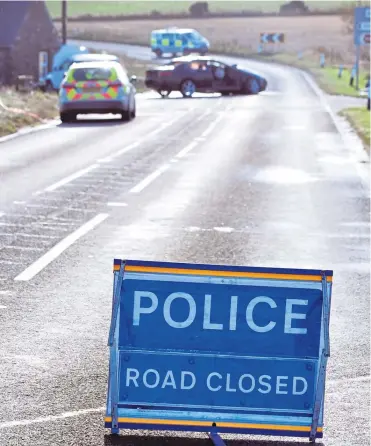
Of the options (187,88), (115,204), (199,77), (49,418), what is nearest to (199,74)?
(199,77)

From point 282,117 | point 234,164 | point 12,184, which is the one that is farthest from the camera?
point 282,117

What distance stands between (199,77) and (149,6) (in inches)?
4842

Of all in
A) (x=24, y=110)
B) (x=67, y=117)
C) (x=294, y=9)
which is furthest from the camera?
(x=294, y=9)

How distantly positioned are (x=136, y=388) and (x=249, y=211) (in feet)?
33.2

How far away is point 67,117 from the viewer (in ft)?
113

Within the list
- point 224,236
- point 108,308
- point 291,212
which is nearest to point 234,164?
point 291,212

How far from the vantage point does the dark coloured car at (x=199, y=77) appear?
51.7m

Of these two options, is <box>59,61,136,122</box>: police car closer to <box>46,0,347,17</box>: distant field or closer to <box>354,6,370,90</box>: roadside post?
<box>354,6,370,90</box>: roadside post

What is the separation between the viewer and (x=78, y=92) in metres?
33.4

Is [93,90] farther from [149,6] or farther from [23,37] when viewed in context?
[149,6]

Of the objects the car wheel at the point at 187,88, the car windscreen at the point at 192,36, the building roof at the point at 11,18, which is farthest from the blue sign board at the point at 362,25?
the car windscreen at the point at 192,36

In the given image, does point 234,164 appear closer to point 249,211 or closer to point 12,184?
point 12,184

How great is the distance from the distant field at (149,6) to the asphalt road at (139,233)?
125 m

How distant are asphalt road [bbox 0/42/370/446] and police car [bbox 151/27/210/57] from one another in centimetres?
5443
